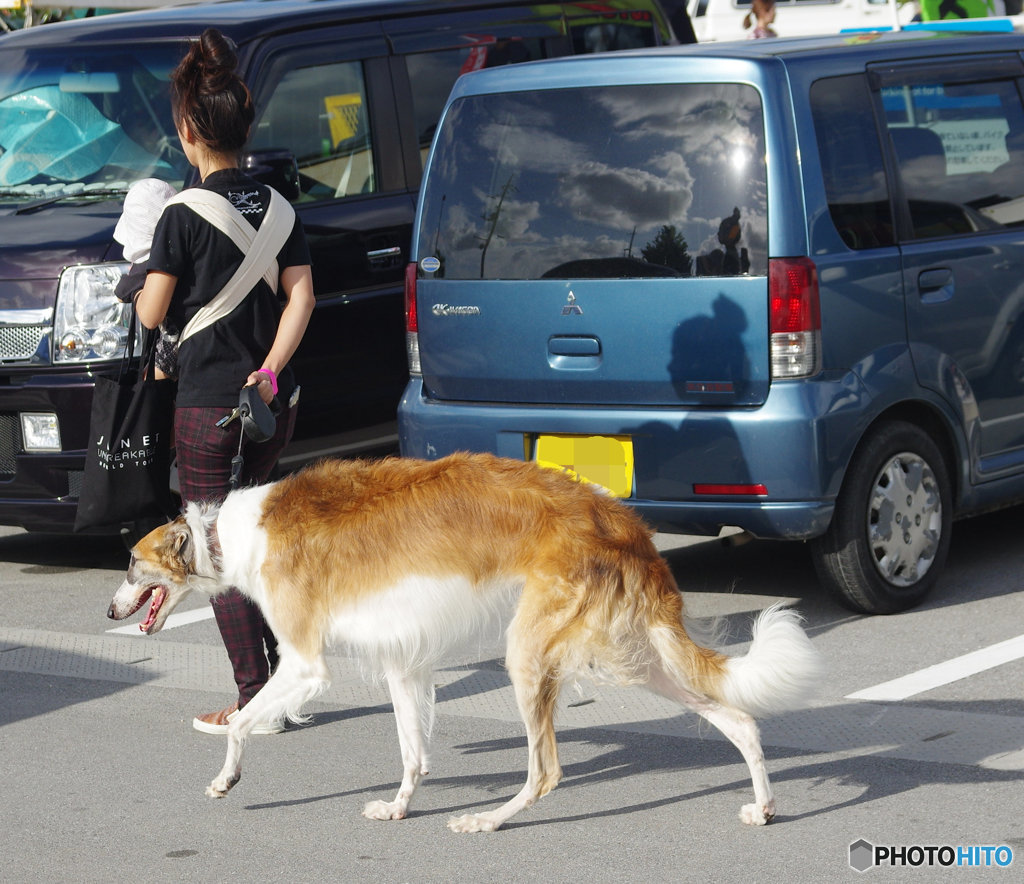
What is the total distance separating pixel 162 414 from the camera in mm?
5160

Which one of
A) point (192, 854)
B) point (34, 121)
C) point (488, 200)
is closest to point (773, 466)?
point (488, 200)

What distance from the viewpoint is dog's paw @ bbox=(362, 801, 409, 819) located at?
438 centimetres

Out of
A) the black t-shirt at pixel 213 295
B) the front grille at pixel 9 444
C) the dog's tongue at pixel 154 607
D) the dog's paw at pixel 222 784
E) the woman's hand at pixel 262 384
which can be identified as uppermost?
the black t-shirt at pixel 213 295

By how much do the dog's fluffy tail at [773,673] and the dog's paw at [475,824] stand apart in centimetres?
71

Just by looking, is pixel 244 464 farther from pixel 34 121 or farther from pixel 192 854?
pixel 34 121

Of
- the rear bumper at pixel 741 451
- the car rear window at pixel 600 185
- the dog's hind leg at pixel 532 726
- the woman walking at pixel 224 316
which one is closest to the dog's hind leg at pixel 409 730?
the dog's hind leg at pixel 532 726

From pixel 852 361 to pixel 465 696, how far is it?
1863 millimetres

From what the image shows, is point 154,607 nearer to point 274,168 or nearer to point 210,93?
point 210,93

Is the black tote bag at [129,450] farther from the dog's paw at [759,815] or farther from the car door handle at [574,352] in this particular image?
the dog's paw at [759,815]

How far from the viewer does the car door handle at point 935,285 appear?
6.04 metres

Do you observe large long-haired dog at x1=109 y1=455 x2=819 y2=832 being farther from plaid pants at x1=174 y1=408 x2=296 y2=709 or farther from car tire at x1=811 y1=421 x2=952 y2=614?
car tire at x1=811 y1=421 x2=952 y2=614

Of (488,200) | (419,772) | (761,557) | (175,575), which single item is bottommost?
(761,557)

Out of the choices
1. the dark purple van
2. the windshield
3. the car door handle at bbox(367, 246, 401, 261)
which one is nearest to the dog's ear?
the dark purple van

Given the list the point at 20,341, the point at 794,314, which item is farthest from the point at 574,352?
the point at 20,341
